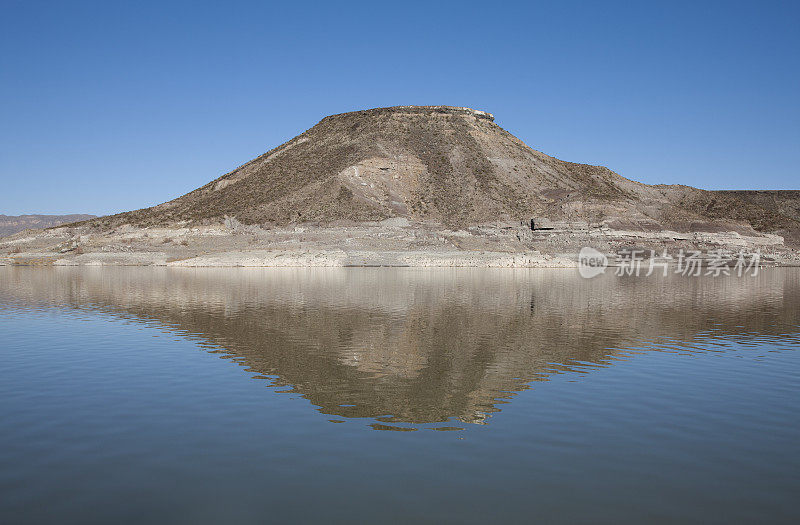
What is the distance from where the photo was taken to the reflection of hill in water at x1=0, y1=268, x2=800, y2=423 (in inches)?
809

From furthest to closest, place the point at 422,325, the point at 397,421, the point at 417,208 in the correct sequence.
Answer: the point at 417,208, the point at 422,325, the point at 397,421

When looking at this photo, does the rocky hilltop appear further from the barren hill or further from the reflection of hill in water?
the reflection of hill in water

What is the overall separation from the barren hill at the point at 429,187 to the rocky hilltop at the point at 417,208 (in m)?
0.44

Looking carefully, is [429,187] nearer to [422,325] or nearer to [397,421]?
[422,325]

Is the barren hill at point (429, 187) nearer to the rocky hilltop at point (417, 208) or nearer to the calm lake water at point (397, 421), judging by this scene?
the rocky hilltop at point (417, 208)

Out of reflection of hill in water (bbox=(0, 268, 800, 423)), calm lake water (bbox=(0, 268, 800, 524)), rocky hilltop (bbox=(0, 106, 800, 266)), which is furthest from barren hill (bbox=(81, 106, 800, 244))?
calm lake water (bbox=(0, 268, 800, 524))

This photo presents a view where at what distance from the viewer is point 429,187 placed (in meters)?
150

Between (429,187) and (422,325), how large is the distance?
11705 centimetres

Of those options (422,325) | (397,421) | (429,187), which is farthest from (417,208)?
(397,421)

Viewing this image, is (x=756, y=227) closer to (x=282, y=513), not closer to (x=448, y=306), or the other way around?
(x=448, y=306)

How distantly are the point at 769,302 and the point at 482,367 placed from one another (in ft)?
129

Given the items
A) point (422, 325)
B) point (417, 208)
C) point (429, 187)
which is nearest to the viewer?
point (422, 325)

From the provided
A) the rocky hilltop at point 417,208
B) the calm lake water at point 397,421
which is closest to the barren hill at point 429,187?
the rocky hilltop at point 417,208

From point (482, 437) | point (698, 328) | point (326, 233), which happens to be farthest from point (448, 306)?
point (326, 233)
